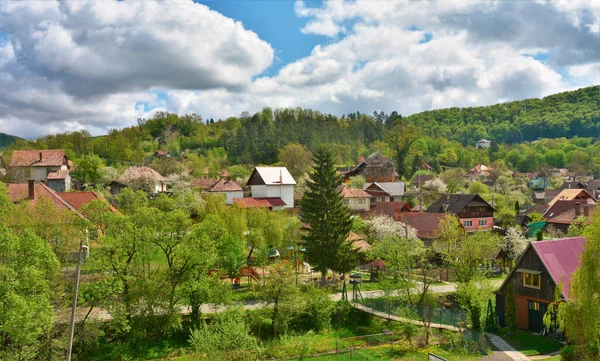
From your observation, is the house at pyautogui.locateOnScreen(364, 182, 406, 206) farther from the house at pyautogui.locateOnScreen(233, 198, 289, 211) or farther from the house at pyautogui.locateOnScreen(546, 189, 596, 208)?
the house at pyautogui.locateOnScreen(546, 189, 596, 208)

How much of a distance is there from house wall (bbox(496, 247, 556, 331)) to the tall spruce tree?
12072 millimetres

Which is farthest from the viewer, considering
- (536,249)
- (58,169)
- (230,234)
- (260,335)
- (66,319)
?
(58,169)

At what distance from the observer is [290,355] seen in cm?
2591

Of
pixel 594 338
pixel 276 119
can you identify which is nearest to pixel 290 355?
pixel 594 338

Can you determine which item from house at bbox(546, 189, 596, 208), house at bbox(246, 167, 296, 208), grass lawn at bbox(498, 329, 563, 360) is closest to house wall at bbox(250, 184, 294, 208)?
house at bbox(246, 167, 296, 208)

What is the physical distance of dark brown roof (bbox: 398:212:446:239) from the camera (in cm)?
4691

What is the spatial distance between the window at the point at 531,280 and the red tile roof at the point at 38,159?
5598cm

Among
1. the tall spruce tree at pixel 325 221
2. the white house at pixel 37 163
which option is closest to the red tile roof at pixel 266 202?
the tall spruce tree at pixel 325 221

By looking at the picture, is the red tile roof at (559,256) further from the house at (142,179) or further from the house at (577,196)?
the house at (142,179)

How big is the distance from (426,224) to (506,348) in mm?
23980

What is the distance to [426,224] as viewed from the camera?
48.5 meters

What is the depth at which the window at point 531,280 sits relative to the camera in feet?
89.5

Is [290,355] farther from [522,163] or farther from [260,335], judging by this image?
[522,163]

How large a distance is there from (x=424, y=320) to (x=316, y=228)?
41.3ft
